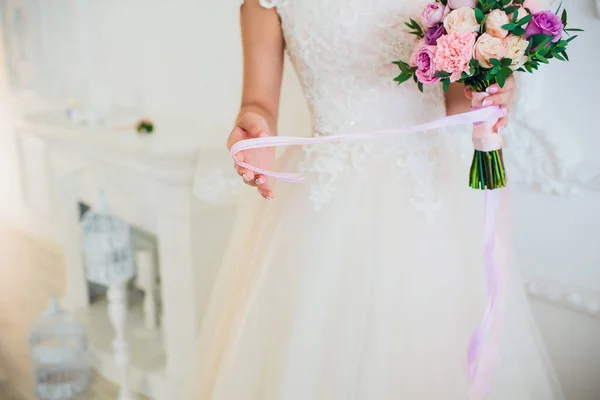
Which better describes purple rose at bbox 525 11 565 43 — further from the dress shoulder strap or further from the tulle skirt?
the dress shoulder strap

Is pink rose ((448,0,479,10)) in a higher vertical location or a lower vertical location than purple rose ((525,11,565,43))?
higher

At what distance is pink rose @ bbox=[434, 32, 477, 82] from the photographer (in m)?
0.70

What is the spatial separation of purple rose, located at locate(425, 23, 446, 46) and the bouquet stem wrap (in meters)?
0.10

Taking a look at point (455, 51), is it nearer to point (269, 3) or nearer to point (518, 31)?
point (518, 31)

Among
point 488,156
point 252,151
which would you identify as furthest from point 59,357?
point 488,156

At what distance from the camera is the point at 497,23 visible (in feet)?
2.27

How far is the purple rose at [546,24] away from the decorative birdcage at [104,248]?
1.36 metres

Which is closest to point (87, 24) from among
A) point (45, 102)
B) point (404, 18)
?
point (45, 102)

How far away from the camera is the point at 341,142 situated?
3.17 feet

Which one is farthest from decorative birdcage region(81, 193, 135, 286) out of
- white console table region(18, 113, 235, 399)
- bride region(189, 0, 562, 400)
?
bride region(189, 0, 562, 400)

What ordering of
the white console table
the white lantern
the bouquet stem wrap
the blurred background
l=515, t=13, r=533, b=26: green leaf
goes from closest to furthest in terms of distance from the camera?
l=515, t=13, r=533, b=26: green leaf → the bouquet stem wrap → the blurred background → the white console table → the white lantern

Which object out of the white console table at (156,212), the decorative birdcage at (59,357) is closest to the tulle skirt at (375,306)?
the white console table at (156,212)

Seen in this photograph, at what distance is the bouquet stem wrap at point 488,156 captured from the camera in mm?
789

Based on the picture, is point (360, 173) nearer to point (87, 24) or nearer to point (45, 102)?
point (87, 24)
